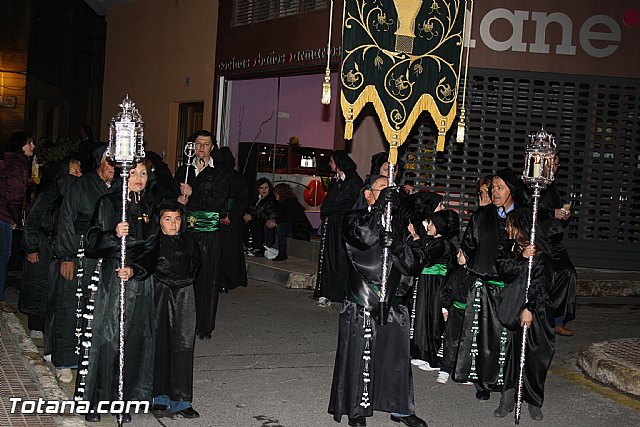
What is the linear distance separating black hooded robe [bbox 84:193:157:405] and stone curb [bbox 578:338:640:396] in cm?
445

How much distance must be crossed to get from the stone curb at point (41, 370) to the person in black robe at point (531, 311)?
135 inches

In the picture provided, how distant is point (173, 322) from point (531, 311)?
2.83 meters

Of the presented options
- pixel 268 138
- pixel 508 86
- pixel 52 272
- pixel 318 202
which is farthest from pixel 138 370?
pixel 268 138

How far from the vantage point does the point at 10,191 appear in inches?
421

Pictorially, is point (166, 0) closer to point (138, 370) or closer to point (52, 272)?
point (52, 272)

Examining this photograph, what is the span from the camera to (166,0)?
71.7ft

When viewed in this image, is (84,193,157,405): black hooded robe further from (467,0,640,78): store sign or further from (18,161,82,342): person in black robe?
(467,0,640,78): store sign

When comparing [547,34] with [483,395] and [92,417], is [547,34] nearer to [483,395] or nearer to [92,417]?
[483,395]

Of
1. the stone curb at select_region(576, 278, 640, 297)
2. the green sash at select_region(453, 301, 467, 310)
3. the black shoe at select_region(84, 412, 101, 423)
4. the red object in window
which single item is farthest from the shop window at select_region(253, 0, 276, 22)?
the black shoe at select_region(84, 412, 101, 423)

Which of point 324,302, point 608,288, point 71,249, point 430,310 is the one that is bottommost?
point 324,302

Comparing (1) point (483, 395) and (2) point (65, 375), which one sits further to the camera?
(1) point (483, 395)

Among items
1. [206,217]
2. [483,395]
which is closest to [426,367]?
[483,395]

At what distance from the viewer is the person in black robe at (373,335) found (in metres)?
6.77

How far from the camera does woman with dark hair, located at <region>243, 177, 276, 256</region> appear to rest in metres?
15.9
